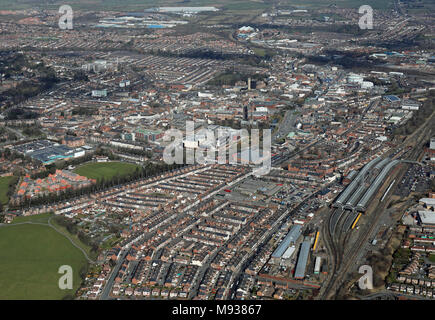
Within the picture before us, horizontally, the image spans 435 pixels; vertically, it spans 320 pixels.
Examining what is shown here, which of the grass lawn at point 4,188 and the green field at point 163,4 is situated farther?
the green field at point 163,4

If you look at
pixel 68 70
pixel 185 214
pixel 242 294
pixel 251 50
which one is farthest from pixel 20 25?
pixel 242 294

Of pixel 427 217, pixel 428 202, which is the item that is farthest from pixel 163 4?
pixel 427 217

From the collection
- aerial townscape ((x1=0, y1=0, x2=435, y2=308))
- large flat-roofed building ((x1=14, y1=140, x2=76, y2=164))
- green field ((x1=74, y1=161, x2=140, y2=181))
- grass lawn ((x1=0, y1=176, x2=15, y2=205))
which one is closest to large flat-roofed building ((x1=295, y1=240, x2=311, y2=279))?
aerial townscape ((x1=0, y1=0, x2=435, y2=308))

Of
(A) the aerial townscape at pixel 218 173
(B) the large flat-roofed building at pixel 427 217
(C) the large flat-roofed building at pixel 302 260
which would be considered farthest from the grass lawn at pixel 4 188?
(B) the large flat-roofed building at pixel 427 217

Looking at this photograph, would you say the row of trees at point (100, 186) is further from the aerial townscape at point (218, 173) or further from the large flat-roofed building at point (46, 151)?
the large flat-roofed building at point (46, 151)

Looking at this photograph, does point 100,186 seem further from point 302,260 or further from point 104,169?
point 302,260

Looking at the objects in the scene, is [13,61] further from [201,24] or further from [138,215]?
[138,215]

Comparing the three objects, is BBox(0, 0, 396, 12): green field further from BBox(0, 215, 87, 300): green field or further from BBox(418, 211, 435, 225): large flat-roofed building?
BBox(0, 215, 87, 300): green field
